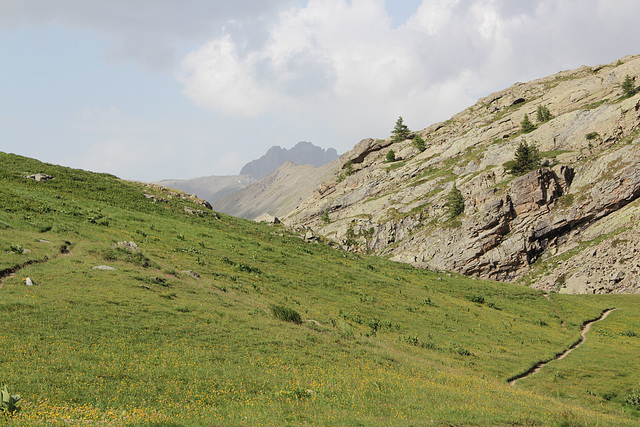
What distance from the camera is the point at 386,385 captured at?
20.3m

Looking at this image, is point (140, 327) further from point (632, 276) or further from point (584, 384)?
point (632, 276)

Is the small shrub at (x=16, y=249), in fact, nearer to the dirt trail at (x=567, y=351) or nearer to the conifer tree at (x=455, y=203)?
the dirt trail at (x=567, y=351)

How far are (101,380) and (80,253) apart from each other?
20944mm

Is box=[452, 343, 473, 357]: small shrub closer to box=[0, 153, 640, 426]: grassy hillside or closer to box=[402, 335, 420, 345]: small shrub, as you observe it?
box=[0, 153, 640, 426]: grassy hillside

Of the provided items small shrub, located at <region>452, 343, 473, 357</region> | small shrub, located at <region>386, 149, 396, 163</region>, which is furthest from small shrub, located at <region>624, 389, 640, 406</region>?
small shrub, located at <region>386, 149, 396, 163</region>

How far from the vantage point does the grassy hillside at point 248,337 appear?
15633mm

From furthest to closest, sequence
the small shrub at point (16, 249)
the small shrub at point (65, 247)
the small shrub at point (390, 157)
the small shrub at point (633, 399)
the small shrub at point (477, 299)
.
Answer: the small shrub at point (390, 157)
the small shrub at point (477, 299)
the small shrub at point (65, 247)
the small shrub at point (16, 249)
the small shrub at point (633, 399)

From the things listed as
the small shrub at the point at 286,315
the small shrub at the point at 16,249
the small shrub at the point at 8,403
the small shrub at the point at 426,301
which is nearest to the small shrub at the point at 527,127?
the small shrub at the point at 426,301

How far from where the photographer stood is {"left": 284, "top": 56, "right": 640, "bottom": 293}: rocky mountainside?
77.0 meters

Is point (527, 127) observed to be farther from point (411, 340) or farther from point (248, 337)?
point (248, 337)

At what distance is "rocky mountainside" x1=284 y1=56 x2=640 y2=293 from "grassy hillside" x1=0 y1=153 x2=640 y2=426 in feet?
73.2

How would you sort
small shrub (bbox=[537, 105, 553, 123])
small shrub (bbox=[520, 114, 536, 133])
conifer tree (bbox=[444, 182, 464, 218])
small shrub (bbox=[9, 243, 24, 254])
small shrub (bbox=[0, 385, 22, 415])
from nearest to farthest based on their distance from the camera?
small shrub (bbox=[0, 385, 22, 415]) → small shrub (bbox=[9, 243, 24, 254]) → conifer tree (bbox=[444, 182, 464, 218]) → small shrub (bbox=[520, 114, 536, 133]) → small shrub (bbox=[537, 105, 553, 123])

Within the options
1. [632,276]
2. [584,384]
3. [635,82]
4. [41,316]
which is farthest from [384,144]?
[41,316]

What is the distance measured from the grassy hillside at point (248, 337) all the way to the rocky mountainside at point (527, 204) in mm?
22315
